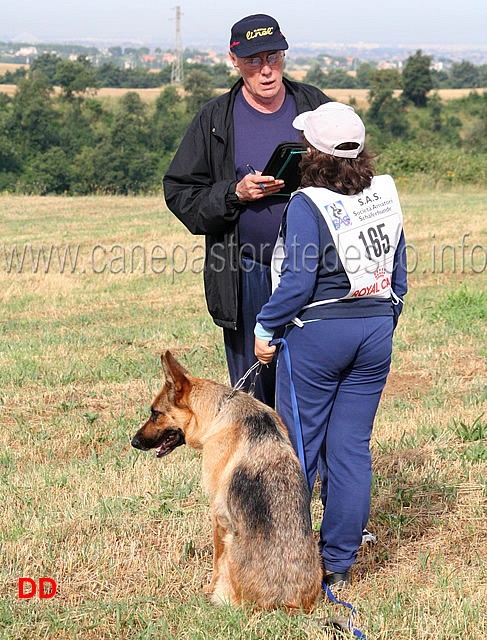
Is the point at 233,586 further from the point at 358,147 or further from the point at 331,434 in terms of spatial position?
the point at 358,147

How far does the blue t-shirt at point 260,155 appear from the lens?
411 cm

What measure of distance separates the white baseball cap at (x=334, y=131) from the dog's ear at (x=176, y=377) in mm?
1204

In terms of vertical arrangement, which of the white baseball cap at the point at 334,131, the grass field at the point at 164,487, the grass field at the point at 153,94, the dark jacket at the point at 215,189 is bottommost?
the grass field at the point at 153,94

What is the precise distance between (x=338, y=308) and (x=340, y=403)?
0.48m

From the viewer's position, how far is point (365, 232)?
310cm

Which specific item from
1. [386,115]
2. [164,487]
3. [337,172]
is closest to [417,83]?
[386,115]

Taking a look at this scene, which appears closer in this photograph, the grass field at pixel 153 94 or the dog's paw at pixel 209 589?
the dog's paw at pixel 209 589

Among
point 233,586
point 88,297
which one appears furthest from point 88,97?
point 233,586

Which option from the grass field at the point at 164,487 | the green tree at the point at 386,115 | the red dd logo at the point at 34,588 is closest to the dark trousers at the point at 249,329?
the grass field at the point at 164,487

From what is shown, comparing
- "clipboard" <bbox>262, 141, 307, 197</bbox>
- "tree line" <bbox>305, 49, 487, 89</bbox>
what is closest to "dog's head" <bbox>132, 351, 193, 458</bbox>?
"clipboard" <bbox>262, 141, 307, 197</bbox>

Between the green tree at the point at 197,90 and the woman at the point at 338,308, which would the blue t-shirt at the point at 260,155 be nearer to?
the woman at the point at 338,308

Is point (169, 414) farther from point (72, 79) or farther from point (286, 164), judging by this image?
point (72, 79)

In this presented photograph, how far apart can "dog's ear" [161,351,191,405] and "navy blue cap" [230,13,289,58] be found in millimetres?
1781

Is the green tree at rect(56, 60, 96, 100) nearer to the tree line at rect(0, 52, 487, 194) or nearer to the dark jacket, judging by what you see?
A: the tree line at rect(0, 52, 487, 194)
